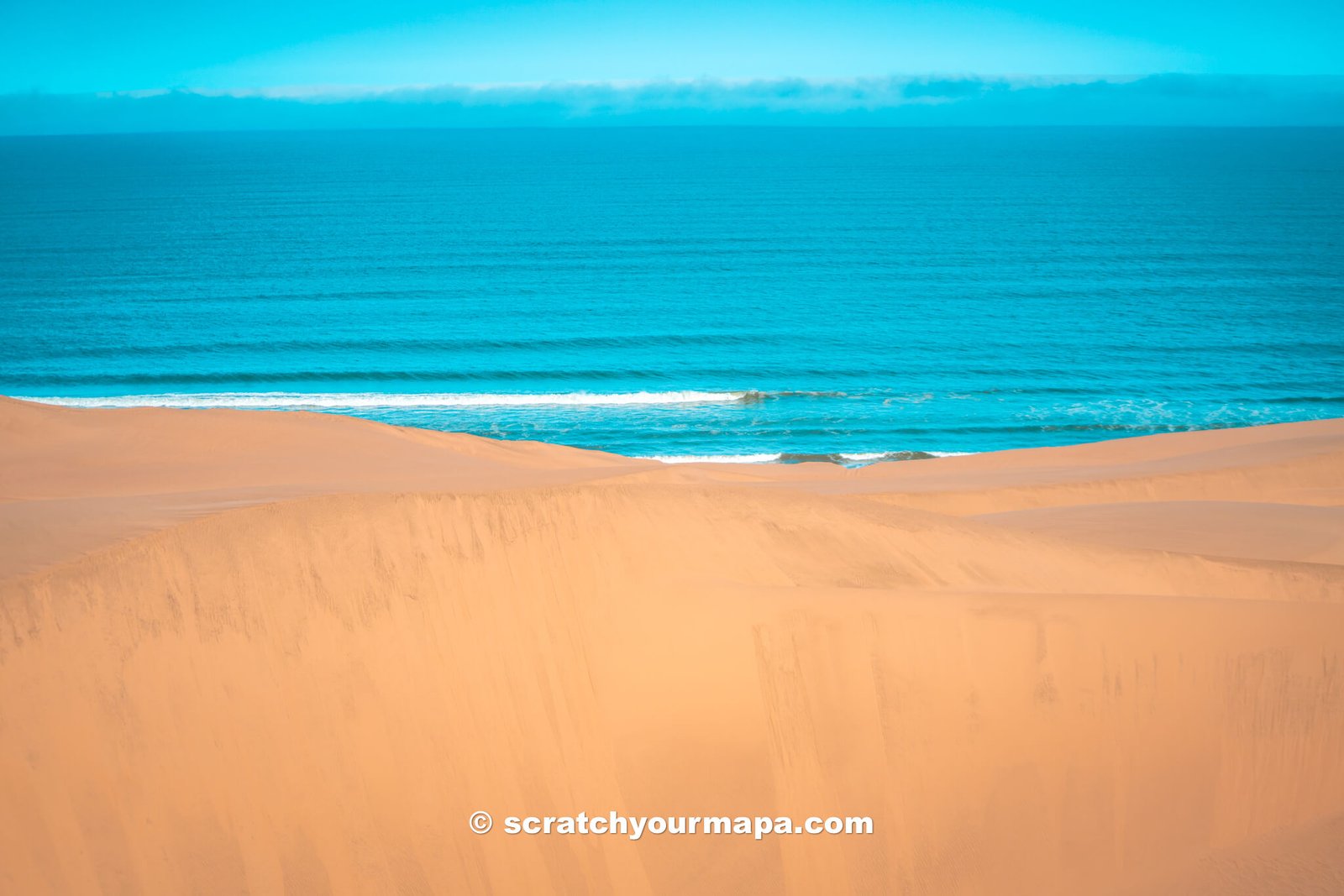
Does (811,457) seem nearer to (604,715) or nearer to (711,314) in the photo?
(711,314)

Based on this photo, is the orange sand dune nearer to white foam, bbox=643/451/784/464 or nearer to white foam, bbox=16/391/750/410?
white foam, bbox=643/451/784/464

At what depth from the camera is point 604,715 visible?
22.3ft

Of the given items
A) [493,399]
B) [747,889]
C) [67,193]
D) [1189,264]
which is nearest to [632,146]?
[67,193]

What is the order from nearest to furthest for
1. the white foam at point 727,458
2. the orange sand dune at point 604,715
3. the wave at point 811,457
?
the orange sand dune at point 604,715 → the wave at point 811,457 → the white foam at point 727,458

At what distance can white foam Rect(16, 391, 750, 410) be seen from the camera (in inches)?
1190

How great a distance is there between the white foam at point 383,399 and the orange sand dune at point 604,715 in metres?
22.3

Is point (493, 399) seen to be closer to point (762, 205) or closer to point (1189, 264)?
point (1189, 264)

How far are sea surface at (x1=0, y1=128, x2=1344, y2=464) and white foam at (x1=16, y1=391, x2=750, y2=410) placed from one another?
12 centimetres

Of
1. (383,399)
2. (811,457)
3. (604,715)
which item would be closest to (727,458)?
(811,457)

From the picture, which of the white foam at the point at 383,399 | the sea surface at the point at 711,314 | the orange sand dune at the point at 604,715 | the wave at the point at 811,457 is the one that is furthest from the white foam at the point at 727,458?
the orange sand dune at the point at 604,715

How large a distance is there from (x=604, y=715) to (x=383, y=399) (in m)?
25.7

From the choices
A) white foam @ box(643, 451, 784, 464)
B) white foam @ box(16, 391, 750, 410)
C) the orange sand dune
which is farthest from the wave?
the orange sand dune

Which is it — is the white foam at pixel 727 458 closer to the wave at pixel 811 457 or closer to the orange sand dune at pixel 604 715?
the wave at pixel 811 457

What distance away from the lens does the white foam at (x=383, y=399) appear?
99.1 ft
